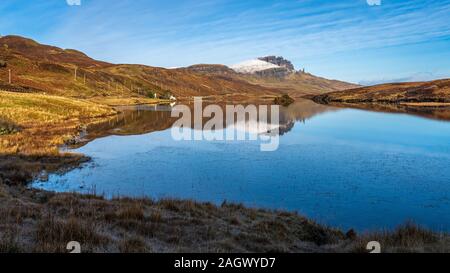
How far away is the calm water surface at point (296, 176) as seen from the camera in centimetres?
1972

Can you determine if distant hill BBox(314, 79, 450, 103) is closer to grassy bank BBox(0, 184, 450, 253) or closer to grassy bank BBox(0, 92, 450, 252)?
grassy bank BBox(0, 184, 450, 253)

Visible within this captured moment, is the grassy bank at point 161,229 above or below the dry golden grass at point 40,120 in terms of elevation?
below

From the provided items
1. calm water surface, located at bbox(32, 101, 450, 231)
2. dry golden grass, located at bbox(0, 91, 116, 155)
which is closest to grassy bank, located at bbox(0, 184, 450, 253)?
calm water surface, located at bbox(32, 101, 450, 231)

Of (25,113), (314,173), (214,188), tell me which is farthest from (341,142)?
(25,113)

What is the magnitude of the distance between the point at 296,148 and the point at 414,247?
27544 mm

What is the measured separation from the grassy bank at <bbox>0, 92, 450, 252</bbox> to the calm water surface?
2931mm

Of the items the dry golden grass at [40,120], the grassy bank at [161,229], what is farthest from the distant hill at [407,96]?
the grassy bank at [161,229]

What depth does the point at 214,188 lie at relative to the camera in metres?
23.5

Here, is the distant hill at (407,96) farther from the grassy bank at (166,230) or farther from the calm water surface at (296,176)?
the grassy bank at (166,230)

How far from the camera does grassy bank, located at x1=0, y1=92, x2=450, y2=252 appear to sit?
10617 mm

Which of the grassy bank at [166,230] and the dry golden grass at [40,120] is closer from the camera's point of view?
the grassy bank at [166,230]

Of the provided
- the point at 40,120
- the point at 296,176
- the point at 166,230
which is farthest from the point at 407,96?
the point at 166,230

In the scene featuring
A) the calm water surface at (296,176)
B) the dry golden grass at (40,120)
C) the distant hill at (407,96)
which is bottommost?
the calm water surface at (296,176)

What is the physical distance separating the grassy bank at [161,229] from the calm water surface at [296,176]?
2.93 meters
